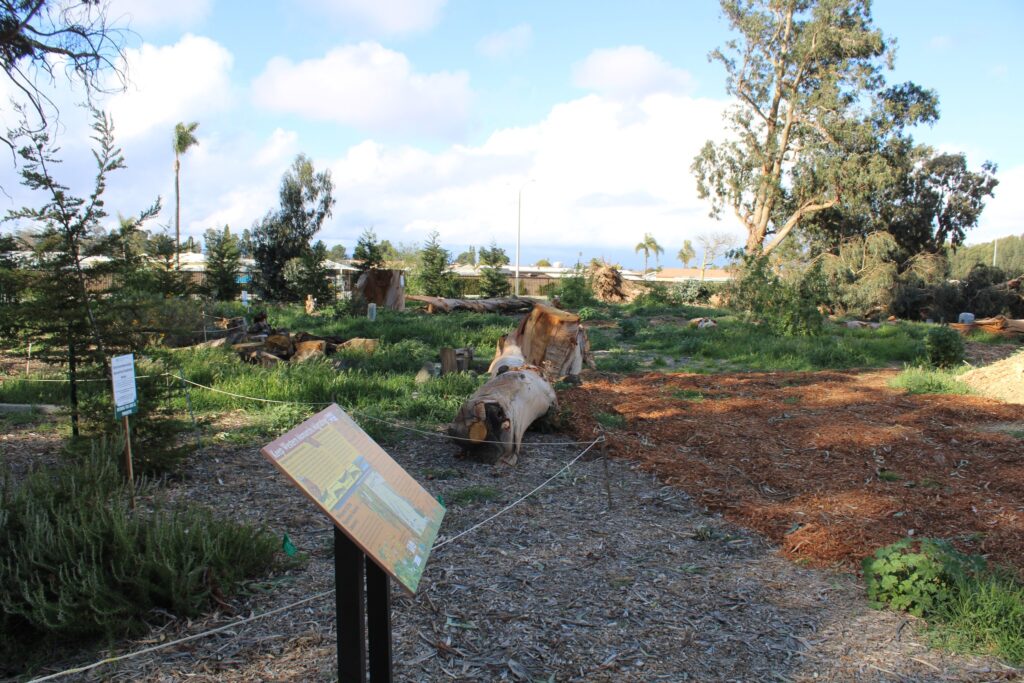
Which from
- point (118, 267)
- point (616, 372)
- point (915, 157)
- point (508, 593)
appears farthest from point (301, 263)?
point (915, 157)

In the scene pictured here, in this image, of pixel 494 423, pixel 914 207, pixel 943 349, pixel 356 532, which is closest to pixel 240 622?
pixel 356 532

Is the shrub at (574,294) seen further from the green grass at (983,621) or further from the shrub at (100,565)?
the green grass at (983,621)

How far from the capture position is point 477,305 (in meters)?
24.3

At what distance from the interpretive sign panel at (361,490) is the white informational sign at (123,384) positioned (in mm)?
2005

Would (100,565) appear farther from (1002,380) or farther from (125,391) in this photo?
(1002,380)

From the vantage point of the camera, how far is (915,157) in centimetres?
3167

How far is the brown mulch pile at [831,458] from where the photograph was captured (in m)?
4.47

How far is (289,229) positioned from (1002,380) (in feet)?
88.1

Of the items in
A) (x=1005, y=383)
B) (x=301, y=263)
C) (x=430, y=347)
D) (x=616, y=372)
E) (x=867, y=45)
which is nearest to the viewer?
(x=1005, y=383)

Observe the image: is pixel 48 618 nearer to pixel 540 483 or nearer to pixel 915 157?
pixel 540 483

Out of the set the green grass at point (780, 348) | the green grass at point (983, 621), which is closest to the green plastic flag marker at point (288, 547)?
the green grass at point (983, 621)

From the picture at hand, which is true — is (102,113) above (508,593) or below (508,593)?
above

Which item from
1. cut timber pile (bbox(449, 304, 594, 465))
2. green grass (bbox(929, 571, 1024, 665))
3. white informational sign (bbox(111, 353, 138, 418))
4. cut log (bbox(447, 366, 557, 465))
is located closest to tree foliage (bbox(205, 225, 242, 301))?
cut timber pile (bbox(449, 304, 594, 465))

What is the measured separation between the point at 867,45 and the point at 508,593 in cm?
3480
